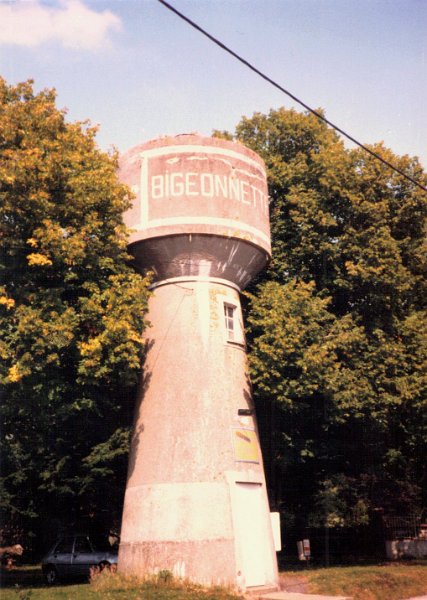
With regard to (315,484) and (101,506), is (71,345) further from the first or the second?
(315,484)

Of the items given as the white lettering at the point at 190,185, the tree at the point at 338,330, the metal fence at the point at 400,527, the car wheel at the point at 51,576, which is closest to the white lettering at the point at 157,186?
the white lettering at the point at 190,185

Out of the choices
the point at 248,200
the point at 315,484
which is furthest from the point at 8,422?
the point at 315,484

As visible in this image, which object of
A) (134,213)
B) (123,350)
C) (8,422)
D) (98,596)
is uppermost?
(134,213)

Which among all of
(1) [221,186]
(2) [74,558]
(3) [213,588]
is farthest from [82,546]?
(1) [221,186]

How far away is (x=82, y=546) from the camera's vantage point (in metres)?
26.2

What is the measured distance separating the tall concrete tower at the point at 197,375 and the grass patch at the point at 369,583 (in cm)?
191

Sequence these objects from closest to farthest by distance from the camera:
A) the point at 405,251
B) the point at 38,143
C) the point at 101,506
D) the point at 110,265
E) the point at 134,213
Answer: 1. the point at 38,143
2. the point at 110,265
3. the point at 134,213
4. the point at 101,506
5. the point at 405,251

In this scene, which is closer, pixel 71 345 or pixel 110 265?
pixel 71 345

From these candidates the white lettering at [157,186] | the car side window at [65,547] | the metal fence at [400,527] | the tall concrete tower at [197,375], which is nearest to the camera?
the tall concrete tower at [197,375]

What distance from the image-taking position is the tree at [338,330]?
82.7 ft

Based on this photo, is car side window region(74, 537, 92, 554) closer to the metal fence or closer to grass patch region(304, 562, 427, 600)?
grass patch region(304, 562, 427, 600)

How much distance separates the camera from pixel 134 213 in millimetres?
24234

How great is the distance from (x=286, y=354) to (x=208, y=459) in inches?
202

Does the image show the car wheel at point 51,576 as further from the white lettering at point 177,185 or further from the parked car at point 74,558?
the white lettering at point 177,185
